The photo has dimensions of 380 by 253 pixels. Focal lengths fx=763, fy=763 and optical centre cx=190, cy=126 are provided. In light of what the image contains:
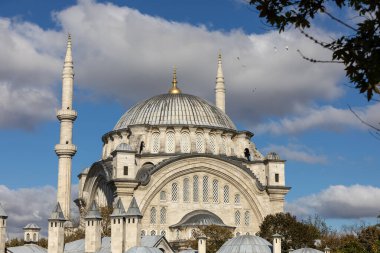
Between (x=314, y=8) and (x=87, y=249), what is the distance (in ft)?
104

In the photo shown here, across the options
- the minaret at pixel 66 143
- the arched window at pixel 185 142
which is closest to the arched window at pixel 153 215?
the arched window at pixel 185 142

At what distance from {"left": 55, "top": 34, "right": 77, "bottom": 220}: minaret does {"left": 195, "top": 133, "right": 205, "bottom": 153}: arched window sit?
29.1 ft

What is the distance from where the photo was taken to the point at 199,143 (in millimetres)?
56281

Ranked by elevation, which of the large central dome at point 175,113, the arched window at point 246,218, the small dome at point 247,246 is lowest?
the small dome at point 247,246

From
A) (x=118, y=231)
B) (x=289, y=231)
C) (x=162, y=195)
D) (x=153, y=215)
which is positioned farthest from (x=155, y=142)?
(x=118, y=231)

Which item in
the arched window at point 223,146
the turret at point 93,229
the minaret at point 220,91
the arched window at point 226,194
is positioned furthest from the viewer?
the minaret at point 220,91

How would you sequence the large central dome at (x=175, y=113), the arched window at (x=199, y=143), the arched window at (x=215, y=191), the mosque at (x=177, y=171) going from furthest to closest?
the large central dome at (x=175, y=113)
the arched window at (x=199, y=143)
the arched window at (x=215, y=191)
the mosque at (x=177, y=171)

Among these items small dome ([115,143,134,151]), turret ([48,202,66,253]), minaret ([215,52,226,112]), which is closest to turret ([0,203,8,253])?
turret ([48,202,66,253])

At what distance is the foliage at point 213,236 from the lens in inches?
1801

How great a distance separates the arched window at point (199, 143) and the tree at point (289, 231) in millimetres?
9752

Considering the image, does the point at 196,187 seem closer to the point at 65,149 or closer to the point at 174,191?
the point at 174,191

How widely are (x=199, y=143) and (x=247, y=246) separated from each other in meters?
19.6

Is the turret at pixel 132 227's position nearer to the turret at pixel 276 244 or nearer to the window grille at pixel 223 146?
the turret at pixel 276 244

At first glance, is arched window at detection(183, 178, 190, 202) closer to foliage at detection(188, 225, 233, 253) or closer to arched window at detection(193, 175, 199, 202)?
arched window at detection(193, 175, 199, 202)
